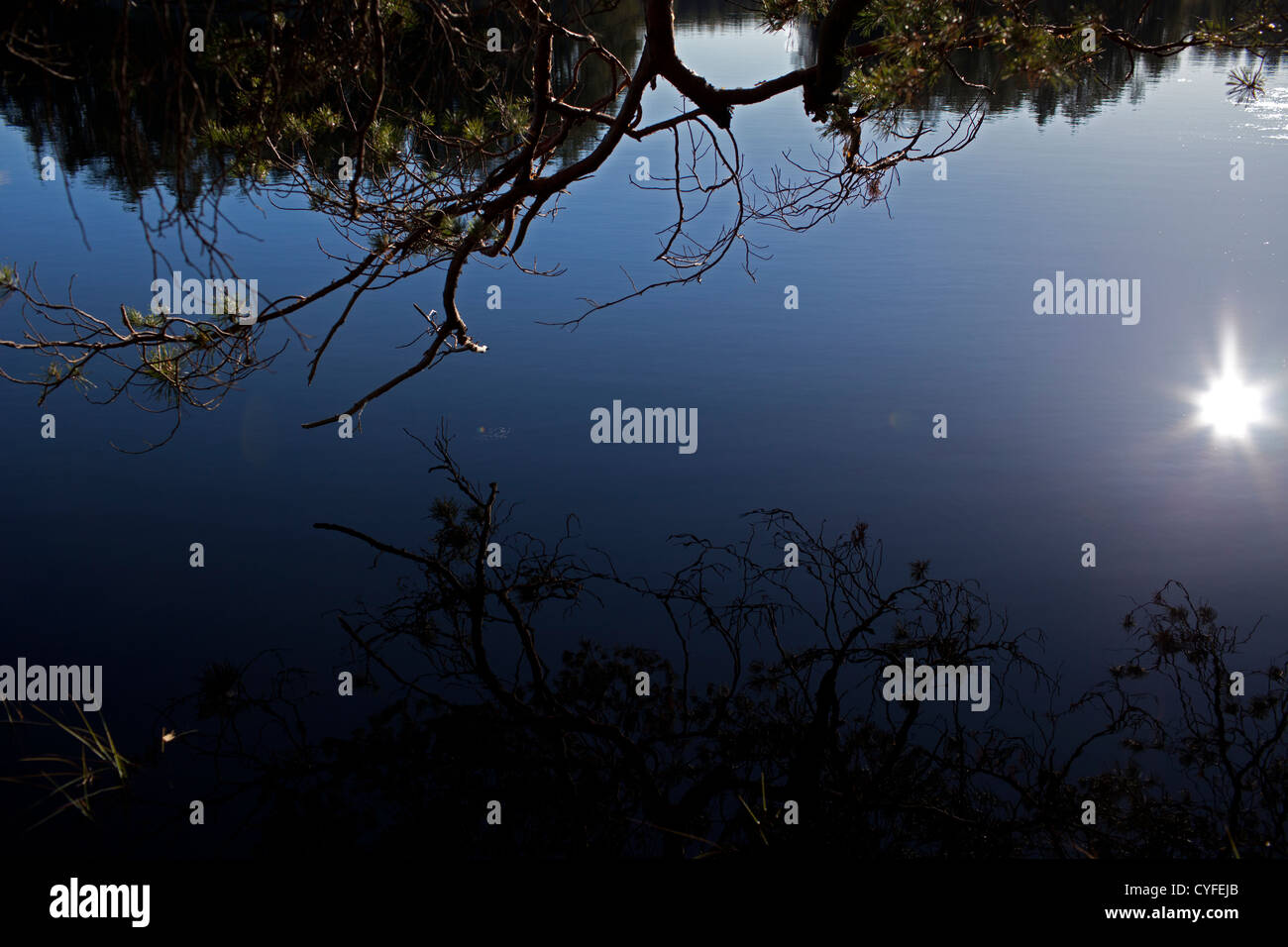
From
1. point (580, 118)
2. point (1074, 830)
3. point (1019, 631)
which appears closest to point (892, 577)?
point (1019, 631)

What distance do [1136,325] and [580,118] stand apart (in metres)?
→ 3.80

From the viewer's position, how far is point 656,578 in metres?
3.32

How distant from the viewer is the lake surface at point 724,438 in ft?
10.5

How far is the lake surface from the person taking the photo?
10.5 feet

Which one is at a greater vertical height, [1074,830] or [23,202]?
[23,202]

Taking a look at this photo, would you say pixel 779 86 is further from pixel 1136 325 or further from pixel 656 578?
pixel 1136 325

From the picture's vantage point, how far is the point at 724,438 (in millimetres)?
4328
